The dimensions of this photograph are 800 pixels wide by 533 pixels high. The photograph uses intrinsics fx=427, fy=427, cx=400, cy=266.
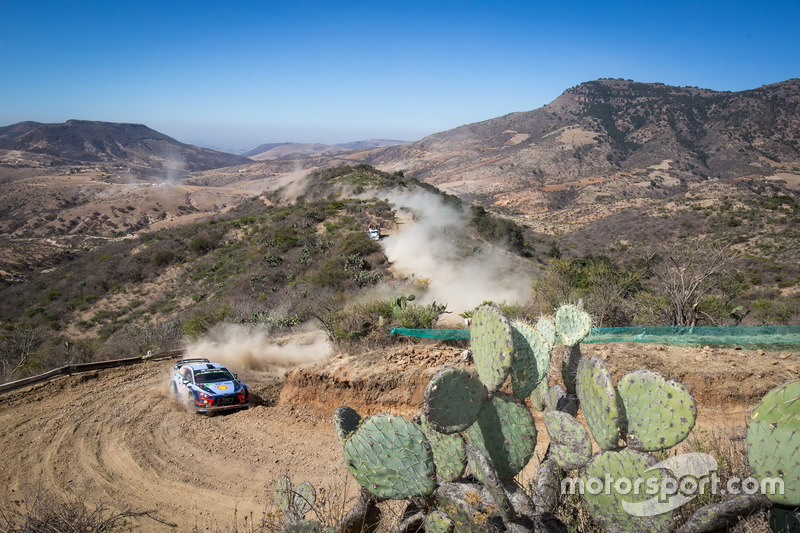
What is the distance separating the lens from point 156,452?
348 inches

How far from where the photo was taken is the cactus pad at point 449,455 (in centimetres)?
360

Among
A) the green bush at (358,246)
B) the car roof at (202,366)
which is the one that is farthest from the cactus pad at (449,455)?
the green bush at (358,246)

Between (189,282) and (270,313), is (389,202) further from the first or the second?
(270,313)

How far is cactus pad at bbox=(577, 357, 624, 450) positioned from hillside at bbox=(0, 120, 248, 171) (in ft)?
583

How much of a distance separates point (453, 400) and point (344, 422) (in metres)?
1.36

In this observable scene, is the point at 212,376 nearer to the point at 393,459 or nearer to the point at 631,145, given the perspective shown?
the point at 393,459

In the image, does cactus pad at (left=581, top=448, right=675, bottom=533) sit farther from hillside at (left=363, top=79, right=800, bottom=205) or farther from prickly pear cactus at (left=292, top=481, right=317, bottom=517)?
hillside at (left=363, top=79, right=800, bottom=205)

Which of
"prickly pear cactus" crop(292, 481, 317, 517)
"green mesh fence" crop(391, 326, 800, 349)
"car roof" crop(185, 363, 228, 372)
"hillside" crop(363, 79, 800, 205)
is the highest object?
"hillside" crop(363, 79, 800, 205)

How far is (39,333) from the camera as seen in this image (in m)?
23.3

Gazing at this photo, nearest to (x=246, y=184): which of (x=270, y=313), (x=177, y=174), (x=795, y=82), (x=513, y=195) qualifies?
(x=177, y=174)

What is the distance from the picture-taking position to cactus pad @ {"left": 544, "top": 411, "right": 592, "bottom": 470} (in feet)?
11.4

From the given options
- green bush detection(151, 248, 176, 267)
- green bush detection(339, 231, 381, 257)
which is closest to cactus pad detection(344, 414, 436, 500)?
green bush detection(339, 231, 381, 257)

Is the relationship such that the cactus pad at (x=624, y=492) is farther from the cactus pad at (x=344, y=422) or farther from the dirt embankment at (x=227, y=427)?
the dirt embankment at (x=227, y=427)

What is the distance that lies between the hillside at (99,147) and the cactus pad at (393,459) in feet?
581
